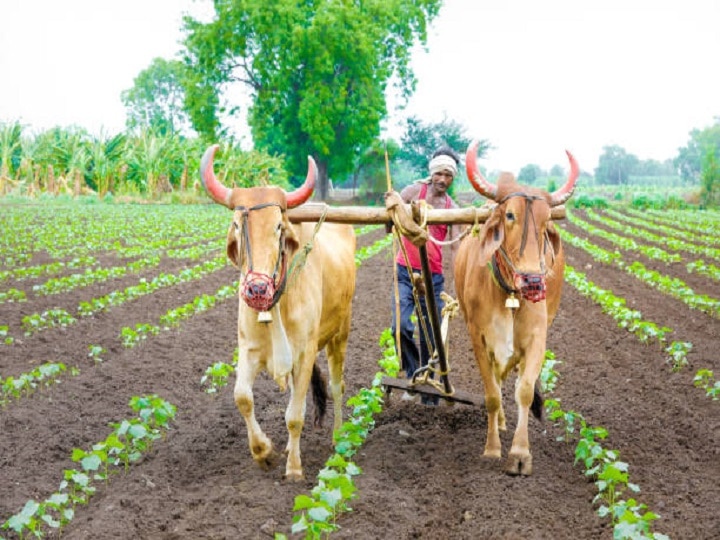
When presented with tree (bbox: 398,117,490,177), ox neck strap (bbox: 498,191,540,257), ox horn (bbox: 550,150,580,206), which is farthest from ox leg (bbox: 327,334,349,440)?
tree (bbox: 398,117,490,177)

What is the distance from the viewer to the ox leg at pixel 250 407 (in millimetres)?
4945

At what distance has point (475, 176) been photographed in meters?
5.13

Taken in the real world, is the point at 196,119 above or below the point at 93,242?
above

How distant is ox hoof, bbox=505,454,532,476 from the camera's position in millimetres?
5156

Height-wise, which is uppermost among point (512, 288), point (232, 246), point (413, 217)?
point (413, 217)

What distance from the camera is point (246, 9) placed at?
4019 cm

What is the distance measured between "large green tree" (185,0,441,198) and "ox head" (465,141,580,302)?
34.7m

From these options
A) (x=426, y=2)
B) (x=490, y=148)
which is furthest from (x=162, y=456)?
(x=490, y=148)

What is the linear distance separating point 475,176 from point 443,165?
1821 millimetres

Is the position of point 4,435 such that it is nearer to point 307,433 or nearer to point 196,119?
point 307,433

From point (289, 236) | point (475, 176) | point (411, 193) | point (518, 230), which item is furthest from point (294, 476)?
point (411, 193)

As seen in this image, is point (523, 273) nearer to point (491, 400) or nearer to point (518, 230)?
point (518, 230)

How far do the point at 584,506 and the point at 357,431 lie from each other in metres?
1.61

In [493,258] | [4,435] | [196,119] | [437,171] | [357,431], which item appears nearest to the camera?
[493,258]
